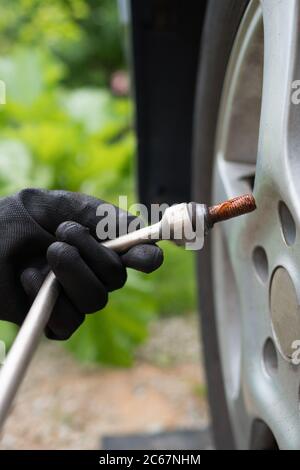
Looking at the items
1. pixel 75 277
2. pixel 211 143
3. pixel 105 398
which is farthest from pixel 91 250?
pixel 105 398

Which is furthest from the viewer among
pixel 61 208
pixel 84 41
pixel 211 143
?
pixel 84 41

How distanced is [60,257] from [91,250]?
0.05 m

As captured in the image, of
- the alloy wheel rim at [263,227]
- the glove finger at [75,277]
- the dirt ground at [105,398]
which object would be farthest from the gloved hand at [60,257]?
the dirt ground at [105,398]

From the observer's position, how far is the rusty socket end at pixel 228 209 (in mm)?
1047

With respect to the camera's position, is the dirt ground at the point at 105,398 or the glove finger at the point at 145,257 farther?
the dirt ground at the point at 105,398

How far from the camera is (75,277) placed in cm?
107

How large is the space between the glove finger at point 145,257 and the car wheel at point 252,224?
20 cm

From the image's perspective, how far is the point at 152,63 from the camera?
2082mm

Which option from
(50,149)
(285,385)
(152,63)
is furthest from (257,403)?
(50,149)

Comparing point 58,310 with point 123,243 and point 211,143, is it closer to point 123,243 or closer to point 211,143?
point 123,243

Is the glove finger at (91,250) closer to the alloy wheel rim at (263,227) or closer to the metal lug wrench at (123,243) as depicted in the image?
the metal lug wrench at (123,243)

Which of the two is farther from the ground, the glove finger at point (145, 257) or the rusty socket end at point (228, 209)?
the rusty socket end at point (228, 209)

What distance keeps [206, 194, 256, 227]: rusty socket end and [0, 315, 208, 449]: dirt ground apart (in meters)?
1.37

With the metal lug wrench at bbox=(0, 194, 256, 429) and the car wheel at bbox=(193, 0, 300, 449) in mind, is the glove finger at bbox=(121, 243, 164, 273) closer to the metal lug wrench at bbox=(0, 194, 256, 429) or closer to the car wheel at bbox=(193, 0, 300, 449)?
the metal lug wrench at bbox=(0, 194, 256, 429)
